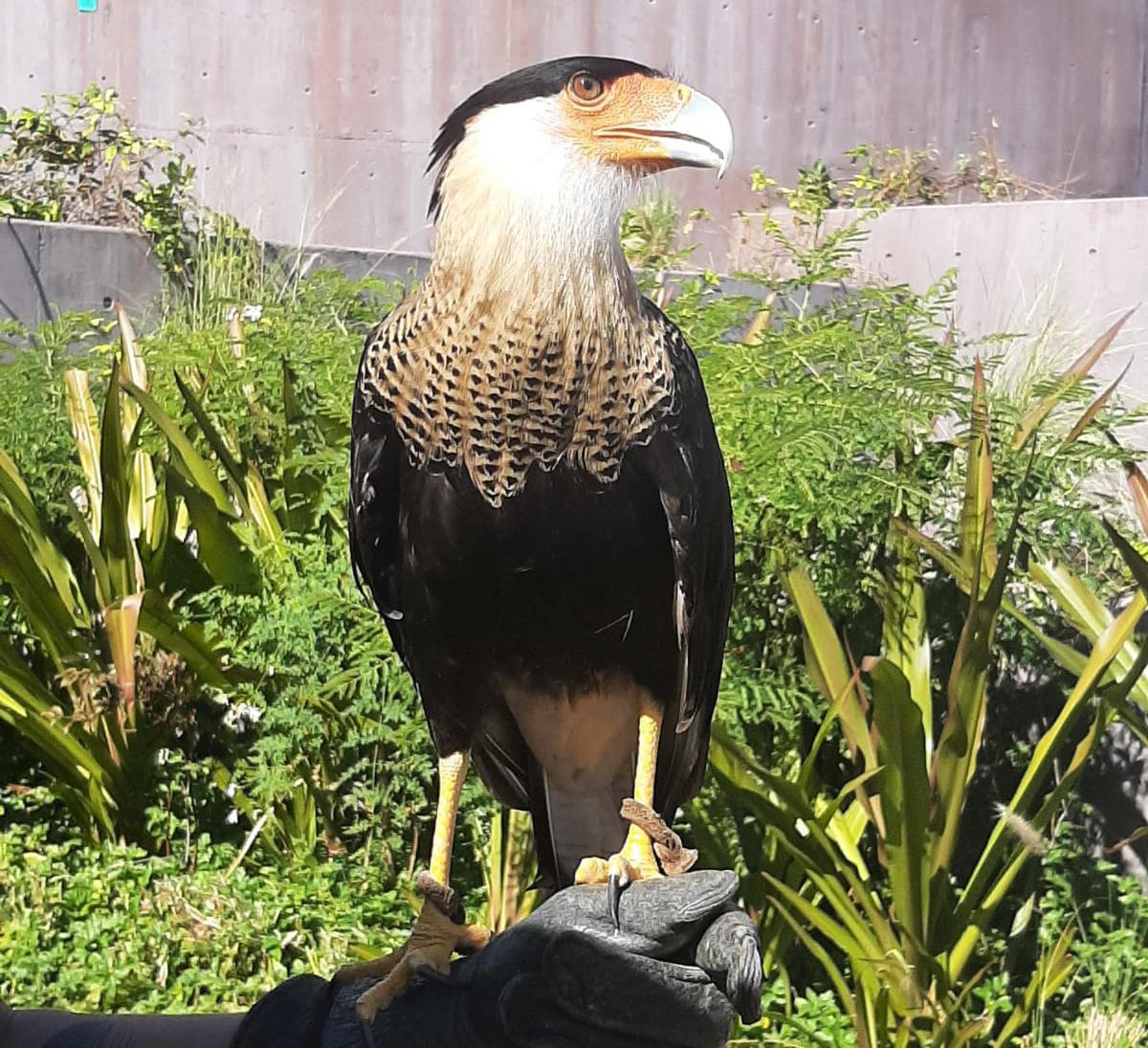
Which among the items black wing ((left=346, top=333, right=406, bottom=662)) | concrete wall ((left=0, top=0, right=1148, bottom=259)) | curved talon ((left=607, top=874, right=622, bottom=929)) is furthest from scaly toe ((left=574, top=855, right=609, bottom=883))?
concrete wall ((left=0, top=0, right=1148, bottom=259))

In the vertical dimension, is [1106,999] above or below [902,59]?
below

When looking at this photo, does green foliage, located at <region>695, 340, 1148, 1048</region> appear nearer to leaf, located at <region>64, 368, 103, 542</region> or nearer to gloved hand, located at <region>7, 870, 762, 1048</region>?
gloved hand, located at <region>7, 870, 762, 1048</region>

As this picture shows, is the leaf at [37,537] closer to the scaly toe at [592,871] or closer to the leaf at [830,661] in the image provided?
the leaf at [830,661]

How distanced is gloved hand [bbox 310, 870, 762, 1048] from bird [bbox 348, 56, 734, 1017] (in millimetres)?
43

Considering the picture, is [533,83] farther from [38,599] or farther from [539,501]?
[38,599]

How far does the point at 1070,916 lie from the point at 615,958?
2.24 meters

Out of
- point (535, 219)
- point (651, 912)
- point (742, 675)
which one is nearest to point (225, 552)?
point (742, 675)

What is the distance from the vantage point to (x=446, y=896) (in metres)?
1.96

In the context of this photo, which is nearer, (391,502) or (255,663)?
(391,502)

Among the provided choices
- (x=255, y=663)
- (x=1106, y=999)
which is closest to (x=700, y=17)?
(x=255, y=663)

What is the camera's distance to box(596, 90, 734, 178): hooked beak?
1.90 meters

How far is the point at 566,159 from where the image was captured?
1.90 m

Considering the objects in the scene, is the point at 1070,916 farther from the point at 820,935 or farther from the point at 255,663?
the point at 255,663

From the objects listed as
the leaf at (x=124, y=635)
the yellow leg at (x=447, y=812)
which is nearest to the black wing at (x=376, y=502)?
the yellow leg at (x=447, y=812)
